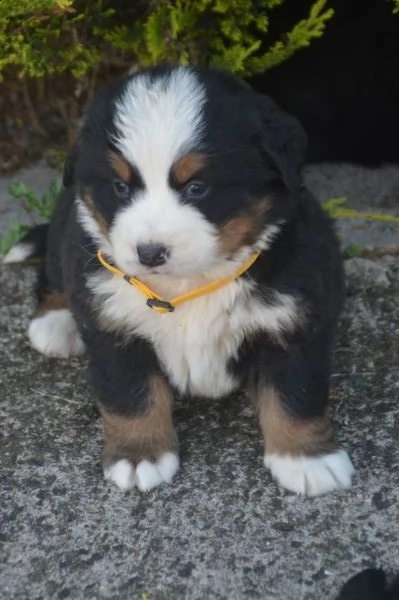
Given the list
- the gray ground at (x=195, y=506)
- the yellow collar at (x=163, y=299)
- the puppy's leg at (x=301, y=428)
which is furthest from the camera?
the puppy's leg at (x=301, y=428)

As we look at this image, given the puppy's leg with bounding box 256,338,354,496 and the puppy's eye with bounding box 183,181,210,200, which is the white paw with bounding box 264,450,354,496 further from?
the puppy's eye with bounding box 183,181,210,200

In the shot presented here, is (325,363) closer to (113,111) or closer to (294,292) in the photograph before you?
(294,292)

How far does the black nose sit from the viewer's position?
2430mm

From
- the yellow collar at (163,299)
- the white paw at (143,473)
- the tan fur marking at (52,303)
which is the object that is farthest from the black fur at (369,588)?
the tan fur marking at (52,303)

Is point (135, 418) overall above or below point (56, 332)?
above

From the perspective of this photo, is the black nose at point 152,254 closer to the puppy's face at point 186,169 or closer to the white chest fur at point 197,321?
the puppy's face at point 186,169

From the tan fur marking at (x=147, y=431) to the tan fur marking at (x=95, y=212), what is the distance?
504mm

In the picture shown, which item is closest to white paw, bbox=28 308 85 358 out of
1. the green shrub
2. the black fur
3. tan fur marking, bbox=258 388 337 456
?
tan fur marking, bbox=258 388 337 456

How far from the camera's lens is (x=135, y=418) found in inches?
117

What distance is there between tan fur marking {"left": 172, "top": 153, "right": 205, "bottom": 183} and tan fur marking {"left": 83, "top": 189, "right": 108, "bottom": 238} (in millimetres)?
306

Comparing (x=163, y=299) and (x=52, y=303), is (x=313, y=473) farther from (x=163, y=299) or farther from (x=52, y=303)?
(x=52, y=303)

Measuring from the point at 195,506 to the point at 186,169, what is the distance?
1.01m

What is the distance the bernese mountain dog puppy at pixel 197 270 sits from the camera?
98.2 inches

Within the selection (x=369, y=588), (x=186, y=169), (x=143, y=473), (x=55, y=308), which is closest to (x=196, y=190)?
(x=186, y=169)
